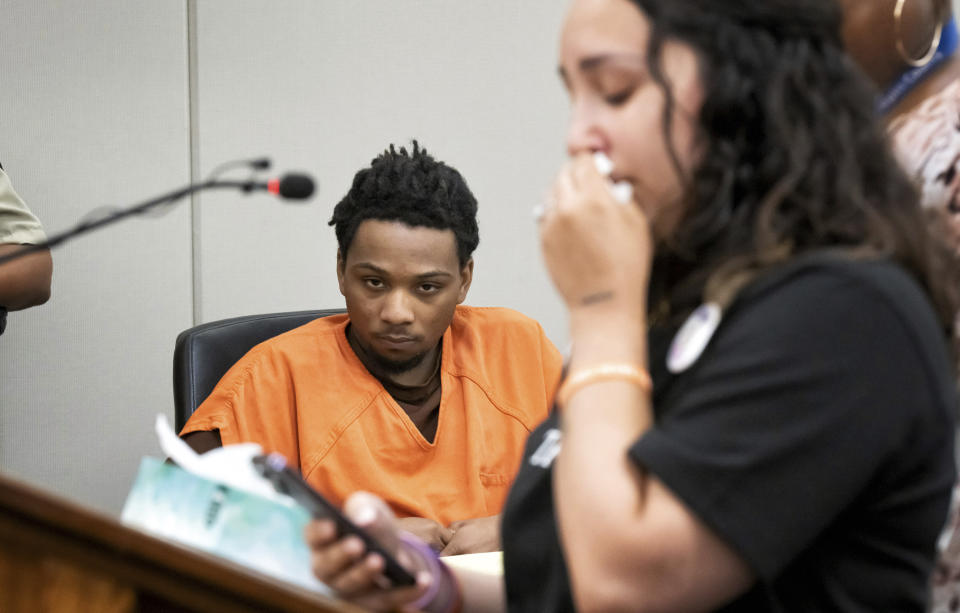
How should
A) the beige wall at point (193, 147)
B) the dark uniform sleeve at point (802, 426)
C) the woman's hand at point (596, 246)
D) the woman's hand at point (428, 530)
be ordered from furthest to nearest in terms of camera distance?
the beige wall at point (193, 147), the woman's hand at point (428, 530), the woman's hand at point (596, 246), the dark uniform sleeve at point (802, 426)

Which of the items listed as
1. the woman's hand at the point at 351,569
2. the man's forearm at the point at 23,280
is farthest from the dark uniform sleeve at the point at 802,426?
the man's forearm at the point at 23,280

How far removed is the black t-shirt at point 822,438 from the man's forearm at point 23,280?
5.26ft

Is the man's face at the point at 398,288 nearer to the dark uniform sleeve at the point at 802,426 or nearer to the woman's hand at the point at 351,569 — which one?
the woman's hand at the point at 351,569

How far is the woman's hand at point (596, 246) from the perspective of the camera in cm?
75

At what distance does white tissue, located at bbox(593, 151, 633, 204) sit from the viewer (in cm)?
77

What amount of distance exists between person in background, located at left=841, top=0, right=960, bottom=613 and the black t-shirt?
0.34 m

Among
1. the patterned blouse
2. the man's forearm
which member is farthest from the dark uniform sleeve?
the man's forearm

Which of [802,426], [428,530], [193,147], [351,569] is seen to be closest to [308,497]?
[351,569]

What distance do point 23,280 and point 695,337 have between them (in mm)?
1620

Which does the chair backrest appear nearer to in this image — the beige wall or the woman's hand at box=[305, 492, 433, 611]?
the beige wall

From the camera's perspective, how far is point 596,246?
76 centimetres

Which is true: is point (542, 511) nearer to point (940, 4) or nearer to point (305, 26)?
point (940, 4)

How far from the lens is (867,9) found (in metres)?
0.97

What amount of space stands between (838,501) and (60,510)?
0.49m
